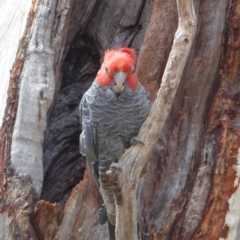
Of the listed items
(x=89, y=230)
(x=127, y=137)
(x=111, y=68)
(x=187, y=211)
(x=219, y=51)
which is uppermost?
(x=219, y=51)

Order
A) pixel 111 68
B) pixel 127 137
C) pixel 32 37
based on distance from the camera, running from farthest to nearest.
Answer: pixel 32 37, pixel 127 137, pixel 111 68

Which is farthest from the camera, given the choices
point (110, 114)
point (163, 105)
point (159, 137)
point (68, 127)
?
point (68, 127)

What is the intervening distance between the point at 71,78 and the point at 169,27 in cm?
81

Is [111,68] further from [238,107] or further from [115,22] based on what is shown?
[115,22]

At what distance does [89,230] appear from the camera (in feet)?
10.1

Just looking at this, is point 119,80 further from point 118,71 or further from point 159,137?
point 159,137

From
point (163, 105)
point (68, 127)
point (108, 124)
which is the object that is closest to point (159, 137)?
point (108, 124)

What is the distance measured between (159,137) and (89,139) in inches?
15.8

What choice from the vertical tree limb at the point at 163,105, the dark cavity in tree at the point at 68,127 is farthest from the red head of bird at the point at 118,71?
the dark cavity in tree at the point at 68,127

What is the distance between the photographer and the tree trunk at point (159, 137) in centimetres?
294

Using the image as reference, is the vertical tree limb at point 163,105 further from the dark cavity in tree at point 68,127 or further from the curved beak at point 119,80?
the dark cavity in tree at point 68,127

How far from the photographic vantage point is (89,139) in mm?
2957

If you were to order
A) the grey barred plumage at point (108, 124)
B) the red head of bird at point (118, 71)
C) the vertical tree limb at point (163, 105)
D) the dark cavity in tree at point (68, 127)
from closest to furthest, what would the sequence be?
the vertical tree limb at point (163, 105) < the red head of bird at point (118, 71) < the grey barred plumage at point (108, 124) < the dark cavity in tree at point (68, 127)

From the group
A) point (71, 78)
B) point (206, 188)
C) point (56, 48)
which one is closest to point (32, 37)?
point (56, 48)
